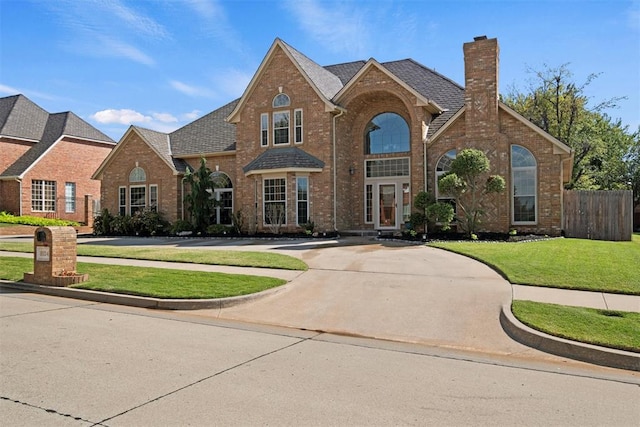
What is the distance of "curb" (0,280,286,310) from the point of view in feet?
30.4

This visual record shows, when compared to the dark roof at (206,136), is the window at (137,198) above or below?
below

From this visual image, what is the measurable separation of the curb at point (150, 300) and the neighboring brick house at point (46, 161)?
27.1 m

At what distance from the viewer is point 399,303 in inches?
364

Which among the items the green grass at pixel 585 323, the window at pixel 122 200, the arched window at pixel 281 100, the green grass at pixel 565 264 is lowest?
the green grass at pixel 585 323

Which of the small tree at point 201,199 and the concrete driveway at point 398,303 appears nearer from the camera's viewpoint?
the concrete driveway at point 398,303

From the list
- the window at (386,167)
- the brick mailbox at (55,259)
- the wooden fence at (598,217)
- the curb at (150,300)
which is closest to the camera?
the curb at (150,300)

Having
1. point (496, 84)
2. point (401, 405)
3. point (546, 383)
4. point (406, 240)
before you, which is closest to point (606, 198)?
point (496, 84)

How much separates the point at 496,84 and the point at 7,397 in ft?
66.4

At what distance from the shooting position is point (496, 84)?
20.3 metres

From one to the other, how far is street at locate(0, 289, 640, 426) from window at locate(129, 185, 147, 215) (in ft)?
70.6

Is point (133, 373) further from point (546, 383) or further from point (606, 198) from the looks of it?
point (606, 198)

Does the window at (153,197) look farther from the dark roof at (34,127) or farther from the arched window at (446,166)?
the arched window at (446,166)

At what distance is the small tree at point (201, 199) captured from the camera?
82.0 ft

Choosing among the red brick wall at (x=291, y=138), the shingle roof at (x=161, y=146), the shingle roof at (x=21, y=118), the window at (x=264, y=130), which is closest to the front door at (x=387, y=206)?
the red brick wall at (x=291, y=138)
